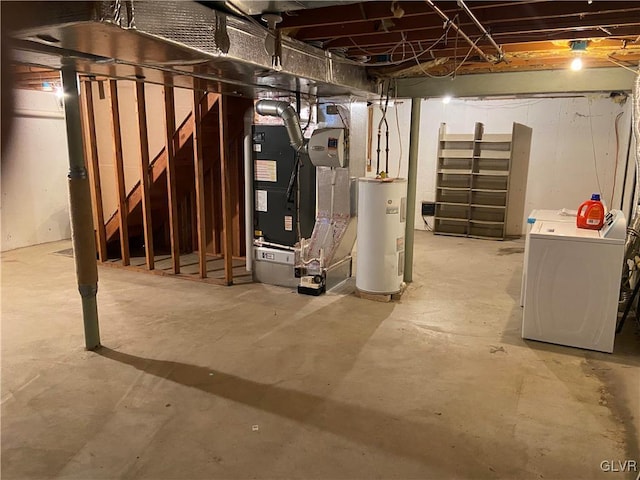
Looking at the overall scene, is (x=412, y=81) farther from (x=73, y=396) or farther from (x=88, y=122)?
(x=73, y=396)

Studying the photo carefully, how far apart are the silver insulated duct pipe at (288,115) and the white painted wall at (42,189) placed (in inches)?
135

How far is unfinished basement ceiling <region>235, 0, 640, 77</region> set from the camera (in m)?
2.44

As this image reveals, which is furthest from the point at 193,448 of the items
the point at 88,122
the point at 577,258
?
the point at 88,122

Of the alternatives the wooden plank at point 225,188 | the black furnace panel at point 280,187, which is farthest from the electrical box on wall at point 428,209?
the wooden plank at point 225,188

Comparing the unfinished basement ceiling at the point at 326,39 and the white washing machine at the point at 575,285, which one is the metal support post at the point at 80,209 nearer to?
the unfinished basement ceiling at the point at 326,39

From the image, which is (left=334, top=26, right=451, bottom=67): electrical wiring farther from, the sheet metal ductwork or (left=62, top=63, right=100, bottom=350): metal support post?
(left=62, top=63, right=100, bottom=350): metal support post

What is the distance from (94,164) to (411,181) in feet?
10.7

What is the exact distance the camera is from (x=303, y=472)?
200 centimetres

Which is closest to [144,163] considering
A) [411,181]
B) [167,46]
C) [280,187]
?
[280,187]

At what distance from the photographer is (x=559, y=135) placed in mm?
6797

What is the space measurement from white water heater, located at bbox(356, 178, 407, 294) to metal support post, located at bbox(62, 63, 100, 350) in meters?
2.10

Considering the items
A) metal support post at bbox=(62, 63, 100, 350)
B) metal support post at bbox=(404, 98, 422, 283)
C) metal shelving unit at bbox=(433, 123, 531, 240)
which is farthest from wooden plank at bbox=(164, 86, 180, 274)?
metal shelving unit at bbox=(433, 123, 531, 240)

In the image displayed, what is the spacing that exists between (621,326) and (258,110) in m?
3.35

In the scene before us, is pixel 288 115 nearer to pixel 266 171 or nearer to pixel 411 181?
pixel 266 171
